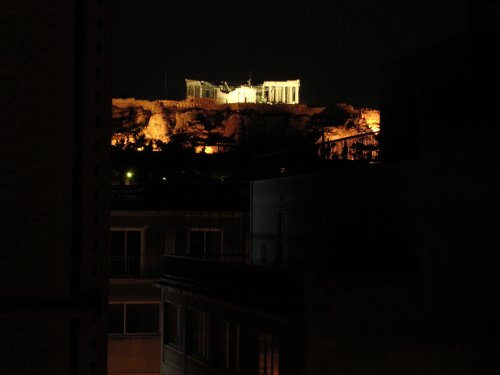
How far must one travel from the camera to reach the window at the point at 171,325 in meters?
14.5

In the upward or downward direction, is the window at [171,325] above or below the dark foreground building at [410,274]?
below

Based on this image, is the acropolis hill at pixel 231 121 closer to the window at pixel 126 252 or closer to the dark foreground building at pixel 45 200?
the window at pixel 126 252

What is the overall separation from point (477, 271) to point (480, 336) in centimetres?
89

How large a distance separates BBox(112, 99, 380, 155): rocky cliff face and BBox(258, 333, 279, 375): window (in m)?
81.7

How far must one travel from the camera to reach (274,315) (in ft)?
32.6

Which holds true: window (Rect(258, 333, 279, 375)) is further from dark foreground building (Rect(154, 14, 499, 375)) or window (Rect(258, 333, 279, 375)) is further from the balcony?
the balcony

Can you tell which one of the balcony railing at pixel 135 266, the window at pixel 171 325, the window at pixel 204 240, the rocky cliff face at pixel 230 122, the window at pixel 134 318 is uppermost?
the rocky cliff face at pixel 230 122

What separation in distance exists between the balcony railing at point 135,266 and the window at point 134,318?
0.89 m

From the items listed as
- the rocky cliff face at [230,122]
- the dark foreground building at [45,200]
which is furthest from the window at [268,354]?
the rocky cliff face at [230,122]

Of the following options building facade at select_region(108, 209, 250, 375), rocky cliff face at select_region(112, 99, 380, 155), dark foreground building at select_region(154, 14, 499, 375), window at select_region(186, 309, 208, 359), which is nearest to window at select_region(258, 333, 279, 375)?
dark foreground building at select_region(154, 14, 499, 375)

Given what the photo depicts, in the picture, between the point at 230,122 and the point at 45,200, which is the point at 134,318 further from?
the point at 230,122

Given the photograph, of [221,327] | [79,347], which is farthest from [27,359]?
[221,327]

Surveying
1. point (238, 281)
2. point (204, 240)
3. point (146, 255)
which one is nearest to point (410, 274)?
point (238, 281)

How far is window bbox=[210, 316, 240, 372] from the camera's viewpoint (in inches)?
456
